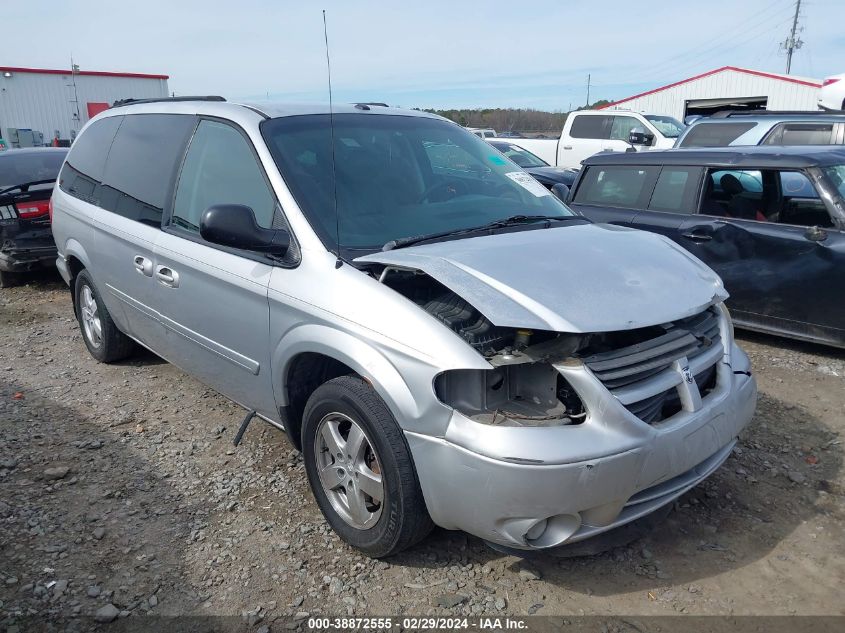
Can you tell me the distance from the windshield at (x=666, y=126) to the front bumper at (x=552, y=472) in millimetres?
14227

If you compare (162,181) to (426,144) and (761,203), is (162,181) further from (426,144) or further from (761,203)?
(761,203)

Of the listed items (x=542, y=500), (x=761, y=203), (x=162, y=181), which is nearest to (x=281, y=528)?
(x=542, y=500)

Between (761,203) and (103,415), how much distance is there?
211 inches

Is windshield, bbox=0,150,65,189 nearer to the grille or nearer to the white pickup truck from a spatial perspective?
the grille

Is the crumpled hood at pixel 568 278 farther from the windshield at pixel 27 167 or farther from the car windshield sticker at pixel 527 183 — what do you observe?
the windshield at pixel 27 167

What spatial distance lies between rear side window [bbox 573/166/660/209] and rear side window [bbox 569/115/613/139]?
32.0ft

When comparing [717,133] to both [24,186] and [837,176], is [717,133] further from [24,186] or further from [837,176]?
[24,186]

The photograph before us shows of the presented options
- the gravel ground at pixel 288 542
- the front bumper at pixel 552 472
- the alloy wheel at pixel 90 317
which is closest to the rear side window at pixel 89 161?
the alloy wheel at pixel 90 317

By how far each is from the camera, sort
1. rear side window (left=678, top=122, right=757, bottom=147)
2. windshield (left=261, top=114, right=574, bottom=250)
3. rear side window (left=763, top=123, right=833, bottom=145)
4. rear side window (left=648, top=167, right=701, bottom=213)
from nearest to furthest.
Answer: windshield (left=261, top=114, right=574, bottom=250), rear side window (left=648, top=167, right=701, bottom=213), rear side window (left=763, top=123, right=833, bottom=145), rear side window (left=678, top=122, right=757, bottom=147)

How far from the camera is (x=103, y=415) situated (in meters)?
4.48

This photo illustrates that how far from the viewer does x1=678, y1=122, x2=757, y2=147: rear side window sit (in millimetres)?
9820

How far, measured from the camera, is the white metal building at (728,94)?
26.2 metres

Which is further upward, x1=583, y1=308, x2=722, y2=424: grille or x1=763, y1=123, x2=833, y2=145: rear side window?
x1=763, y1=123, x2=833, y2=145: rear side window

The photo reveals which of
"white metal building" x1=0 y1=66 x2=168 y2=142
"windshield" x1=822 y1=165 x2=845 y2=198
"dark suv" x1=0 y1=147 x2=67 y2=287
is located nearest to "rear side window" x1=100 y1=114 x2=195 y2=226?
"dark suv" x1=0 y1=147 x2=67 y2=287
